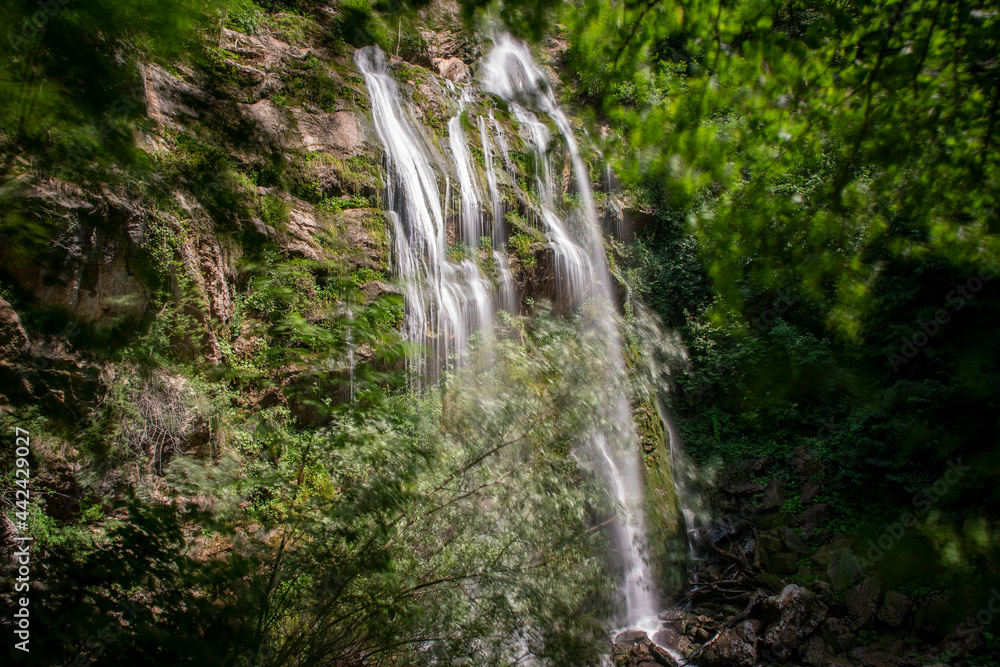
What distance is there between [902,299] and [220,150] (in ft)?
9.70

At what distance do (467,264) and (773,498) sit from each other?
7144 millimetres

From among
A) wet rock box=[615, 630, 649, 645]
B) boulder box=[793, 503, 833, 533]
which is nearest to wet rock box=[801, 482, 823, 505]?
boulder box=[793, 503, 833, 533]

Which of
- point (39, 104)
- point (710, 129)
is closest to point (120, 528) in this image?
point (39, 104)

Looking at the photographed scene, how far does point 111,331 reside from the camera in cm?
181

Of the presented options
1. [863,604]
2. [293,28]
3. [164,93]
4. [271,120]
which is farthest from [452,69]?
[863,604]

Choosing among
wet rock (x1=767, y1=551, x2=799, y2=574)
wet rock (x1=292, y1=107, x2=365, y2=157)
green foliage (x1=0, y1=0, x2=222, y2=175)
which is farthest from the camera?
wet rock (x1=767, y1=551, x2=799, y2=574)

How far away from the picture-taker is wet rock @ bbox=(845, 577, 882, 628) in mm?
6250

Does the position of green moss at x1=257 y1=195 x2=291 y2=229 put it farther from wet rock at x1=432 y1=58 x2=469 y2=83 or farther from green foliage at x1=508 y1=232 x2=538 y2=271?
wet rock at x1=432 y1=58 x2=469 y2=83

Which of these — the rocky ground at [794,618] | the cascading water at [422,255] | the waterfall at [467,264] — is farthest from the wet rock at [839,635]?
→ the cascading water at [422,255]

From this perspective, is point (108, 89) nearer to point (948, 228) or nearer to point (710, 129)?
point (710, 129)

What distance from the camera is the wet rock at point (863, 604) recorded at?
625cm

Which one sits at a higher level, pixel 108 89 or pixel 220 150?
pixel 220 150

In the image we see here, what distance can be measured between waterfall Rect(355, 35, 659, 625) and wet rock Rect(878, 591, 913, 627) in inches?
109

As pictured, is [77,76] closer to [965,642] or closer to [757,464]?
[965,642]
